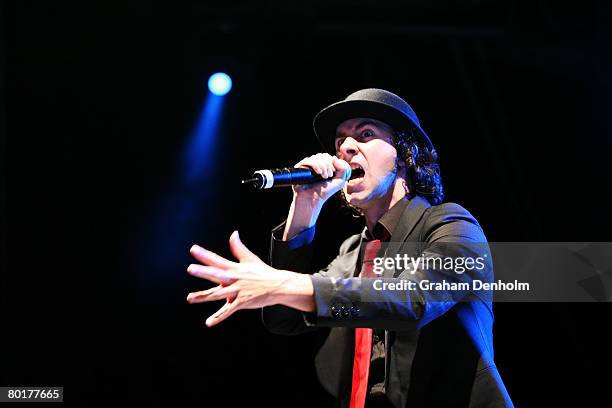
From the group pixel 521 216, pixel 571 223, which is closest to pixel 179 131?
pixel 521 216

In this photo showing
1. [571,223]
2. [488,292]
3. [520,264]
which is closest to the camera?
[488,292]

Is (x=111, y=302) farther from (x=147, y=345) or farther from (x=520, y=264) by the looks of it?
(x=520, y=264)

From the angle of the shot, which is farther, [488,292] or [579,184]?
[579,184]

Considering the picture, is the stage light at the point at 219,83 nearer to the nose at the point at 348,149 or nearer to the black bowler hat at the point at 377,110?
the black bowler hat at the point at 377,110

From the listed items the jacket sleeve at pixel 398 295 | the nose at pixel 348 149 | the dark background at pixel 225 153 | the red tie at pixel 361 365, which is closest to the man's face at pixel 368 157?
the nose at pixel 348 149

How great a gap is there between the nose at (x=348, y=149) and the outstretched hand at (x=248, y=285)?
3.27 feet

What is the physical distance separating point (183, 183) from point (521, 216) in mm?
2334

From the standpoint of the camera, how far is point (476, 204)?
4070 millimetres

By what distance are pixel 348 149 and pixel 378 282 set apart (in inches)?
37.2

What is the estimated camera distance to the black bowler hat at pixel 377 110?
2557 millimetres

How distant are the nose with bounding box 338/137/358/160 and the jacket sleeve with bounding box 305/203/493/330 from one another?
69cm

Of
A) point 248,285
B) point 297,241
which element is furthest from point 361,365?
point 248,285

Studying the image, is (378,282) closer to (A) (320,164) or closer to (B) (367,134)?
(A) (320,164)

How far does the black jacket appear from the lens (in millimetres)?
1665
